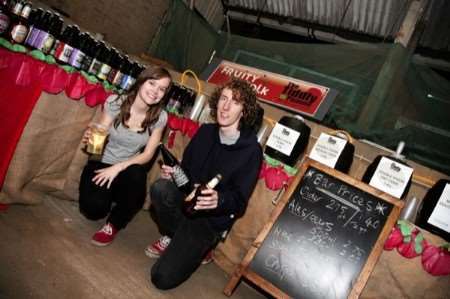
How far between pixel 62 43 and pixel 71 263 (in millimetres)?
1389

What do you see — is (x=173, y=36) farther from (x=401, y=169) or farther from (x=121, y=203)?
(x=401, y=169)

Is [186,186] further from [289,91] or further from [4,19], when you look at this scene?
[289,91]

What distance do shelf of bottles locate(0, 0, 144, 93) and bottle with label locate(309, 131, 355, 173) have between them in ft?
5.26

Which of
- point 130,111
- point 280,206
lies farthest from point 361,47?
point 130,111

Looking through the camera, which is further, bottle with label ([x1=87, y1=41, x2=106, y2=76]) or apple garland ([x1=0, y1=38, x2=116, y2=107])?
bottle with label ([x1=87, y1=41, x2=106, y2=76])

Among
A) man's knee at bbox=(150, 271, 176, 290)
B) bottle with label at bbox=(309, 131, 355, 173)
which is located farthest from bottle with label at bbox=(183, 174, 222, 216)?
bottle with label at bbox=(309, 131, 355, 173)

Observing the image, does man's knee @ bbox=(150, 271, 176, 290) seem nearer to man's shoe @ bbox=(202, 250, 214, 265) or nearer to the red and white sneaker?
the red and white sneaker

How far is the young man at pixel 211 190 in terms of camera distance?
178 cm

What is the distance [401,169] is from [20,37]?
2.54 meters

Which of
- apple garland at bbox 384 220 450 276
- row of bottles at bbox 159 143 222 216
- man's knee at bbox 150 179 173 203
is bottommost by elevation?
man's knee at bbox 150 179 173 203

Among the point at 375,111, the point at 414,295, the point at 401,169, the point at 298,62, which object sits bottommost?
the point at 414,295

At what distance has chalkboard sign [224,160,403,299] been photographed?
1.80 m

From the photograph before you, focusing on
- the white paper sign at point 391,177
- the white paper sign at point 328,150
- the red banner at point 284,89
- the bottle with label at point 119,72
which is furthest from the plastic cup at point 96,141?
the red banner at point 284,89

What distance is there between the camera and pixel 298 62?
4.38m
